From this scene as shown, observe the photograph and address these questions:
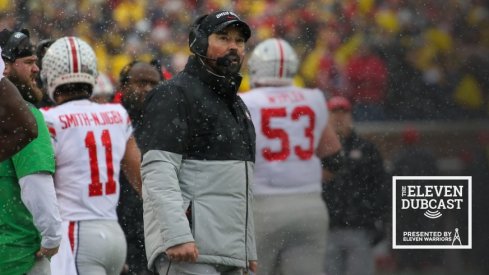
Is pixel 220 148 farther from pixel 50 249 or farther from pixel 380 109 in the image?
pixel 380 109

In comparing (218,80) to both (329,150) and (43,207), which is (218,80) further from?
(329,150)

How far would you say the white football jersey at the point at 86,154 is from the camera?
16.2ft

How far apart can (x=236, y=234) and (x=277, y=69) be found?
7.23 feet

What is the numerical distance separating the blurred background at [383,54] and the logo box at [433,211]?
0.29ft

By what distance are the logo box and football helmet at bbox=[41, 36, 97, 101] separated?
105 inches

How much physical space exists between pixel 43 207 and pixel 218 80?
72cm

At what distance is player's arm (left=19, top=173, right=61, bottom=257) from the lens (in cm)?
396

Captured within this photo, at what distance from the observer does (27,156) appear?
3.96m

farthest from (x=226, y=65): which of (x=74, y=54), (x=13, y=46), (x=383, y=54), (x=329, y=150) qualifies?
(x=383, y=54)

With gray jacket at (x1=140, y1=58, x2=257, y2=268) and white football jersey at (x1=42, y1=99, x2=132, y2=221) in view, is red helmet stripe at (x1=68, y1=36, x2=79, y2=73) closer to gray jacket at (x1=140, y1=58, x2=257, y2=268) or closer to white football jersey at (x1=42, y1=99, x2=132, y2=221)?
white football jersey at (x1=42, y1=99, x2=132, y2=221)

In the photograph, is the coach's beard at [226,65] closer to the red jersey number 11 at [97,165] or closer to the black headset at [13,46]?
the black headset at [13,46]

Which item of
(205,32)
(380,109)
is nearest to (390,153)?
(380,109)

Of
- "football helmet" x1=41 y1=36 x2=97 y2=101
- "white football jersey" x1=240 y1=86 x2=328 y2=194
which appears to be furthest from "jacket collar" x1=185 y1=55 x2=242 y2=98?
"white football jersey" x1=240 y1=86 x2=328 y2=194

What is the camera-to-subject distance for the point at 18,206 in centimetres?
404
